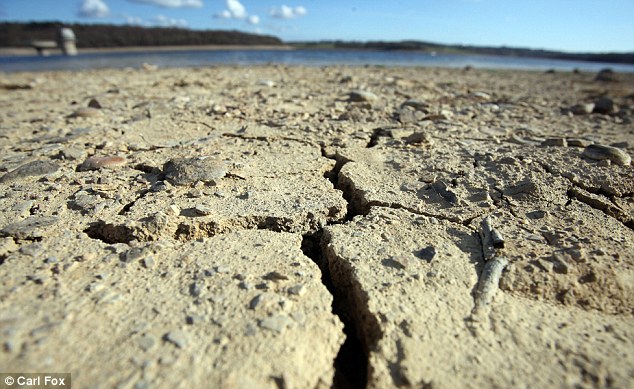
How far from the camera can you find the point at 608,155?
210 centimetres

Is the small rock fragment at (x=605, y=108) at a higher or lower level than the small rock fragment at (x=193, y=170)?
higher

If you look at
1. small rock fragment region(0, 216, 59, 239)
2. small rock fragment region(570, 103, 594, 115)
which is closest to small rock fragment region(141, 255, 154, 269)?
small rock fragment region(0, 216, 59, 239)

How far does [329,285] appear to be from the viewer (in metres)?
1.22

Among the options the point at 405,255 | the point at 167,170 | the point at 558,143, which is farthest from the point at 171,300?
the point at 558,143

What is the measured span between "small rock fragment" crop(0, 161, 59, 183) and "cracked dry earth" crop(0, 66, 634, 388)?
2 cm

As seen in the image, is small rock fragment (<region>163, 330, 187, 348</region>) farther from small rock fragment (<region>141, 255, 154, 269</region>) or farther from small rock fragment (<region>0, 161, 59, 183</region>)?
small rock fragment (<region>0, 161, 59, 183</region>)

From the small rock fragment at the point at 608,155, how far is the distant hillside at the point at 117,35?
Answer: 39267 mm

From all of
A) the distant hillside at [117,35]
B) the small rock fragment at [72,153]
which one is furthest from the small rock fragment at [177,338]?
the distant hillside at [117,35]

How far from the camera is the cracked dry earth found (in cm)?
87

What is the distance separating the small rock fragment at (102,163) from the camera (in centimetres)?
194

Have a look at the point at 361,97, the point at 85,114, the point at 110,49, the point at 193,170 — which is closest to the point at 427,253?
the point at 193,170

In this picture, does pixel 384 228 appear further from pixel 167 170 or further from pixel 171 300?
pixel 167 170

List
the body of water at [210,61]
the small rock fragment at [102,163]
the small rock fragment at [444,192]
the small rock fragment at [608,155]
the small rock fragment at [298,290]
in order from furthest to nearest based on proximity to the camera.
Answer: the body of water at [210,61] < the small rock fragment at [608,155] < the small rock fragment at [102,163] < the small rock fragment at [444,192] < the small rock fragment at [298,290]

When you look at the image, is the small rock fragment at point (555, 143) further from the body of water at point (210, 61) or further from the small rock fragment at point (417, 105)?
the body of water at point (210, 61)
